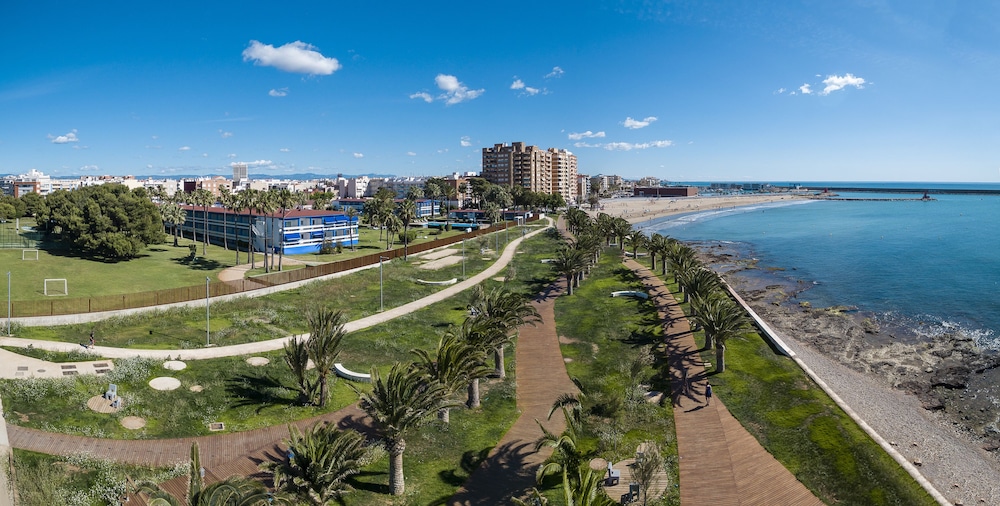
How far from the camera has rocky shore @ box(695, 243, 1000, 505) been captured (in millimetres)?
31375

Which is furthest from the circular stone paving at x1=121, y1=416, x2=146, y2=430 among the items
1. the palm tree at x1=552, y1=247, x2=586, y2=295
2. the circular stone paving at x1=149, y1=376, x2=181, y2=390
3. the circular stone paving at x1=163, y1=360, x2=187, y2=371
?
the palm tree at x1=552, y1=247, x2=586, y2=295

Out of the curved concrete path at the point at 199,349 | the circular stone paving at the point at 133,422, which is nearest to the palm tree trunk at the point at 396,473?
the circular stone paving at the point at 133,422

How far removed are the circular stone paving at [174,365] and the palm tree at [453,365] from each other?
16.4m

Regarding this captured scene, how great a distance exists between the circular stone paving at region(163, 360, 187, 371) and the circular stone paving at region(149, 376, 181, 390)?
1683 mm

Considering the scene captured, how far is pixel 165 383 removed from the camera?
34.2m

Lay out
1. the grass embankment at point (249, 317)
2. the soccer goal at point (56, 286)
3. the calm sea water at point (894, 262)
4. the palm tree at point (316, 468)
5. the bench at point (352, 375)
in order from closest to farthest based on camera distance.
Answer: the palm tree at point (316, 468) → the bench at point (352, 375) → the grass embankment at point (249, 317) → the soccer goal at point (56, 286) → the calm sea water at point (894, 262)

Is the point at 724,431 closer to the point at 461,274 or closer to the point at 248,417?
the point at 248,417

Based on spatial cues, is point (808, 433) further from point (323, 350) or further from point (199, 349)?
point (199, 349)

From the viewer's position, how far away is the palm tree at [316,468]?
874 inches

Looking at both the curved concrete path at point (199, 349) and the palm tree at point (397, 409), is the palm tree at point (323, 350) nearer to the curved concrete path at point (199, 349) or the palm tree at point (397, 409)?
the curved concrete path at point (199, 349)

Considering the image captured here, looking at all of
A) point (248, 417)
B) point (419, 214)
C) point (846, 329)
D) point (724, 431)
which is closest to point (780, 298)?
point (846, 329)

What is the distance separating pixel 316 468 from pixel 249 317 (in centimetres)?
3331

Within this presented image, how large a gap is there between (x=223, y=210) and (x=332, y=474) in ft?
330

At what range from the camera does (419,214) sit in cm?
15938
